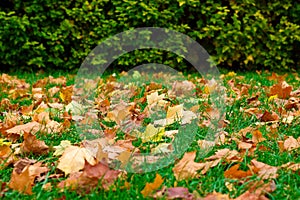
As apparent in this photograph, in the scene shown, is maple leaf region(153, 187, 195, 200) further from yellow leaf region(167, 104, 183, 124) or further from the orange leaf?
the orange leaf

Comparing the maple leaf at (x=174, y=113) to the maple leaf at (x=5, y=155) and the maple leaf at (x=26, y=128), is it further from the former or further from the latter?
the maple leaf at (x=5, y=155)

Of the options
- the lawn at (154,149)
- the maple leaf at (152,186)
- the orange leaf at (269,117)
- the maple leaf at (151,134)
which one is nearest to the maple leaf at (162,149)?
the lawn at (154,149)

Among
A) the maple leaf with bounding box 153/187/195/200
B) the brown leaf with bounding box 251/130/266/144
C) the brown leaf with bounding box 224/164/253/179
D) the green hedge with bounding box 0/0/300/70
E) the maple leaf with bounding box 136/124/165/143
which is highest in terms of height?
the green hedge with bounding box 0/0/300/70

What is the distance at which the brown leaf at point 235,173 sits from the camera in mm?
1563

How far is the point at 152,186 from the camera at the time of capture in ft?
4.68

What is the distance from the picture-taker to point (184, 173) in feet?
5.17

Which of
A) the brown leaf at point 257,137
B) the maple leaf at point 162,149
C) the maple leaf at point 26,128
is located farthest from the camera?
the maple leaf at point 26,128

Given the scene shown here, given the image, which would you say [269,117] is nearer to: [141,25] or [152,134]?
[152,134]

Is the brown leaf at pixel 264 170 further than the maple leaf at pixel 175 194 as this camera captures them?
Yes

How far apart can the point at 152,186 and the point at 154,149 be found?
439 millimetres

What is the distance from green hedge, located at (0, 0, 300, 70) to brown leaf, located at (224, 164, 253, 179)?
3875 mm

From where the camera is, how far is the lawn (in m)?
1.46

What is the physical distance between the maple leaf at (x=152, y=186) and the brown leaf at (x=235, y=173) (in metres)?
0.29

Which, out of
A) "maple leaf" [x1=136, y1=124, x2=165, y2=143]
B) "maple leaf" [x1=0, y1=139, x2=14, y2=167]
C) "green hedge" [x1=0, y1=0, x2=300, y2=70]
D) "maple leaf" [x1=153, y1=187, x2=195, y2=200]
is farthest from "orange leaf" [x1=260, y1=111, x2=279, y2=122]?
"green hedge" [x1=0, y1=0, x2=300, y2=70]
